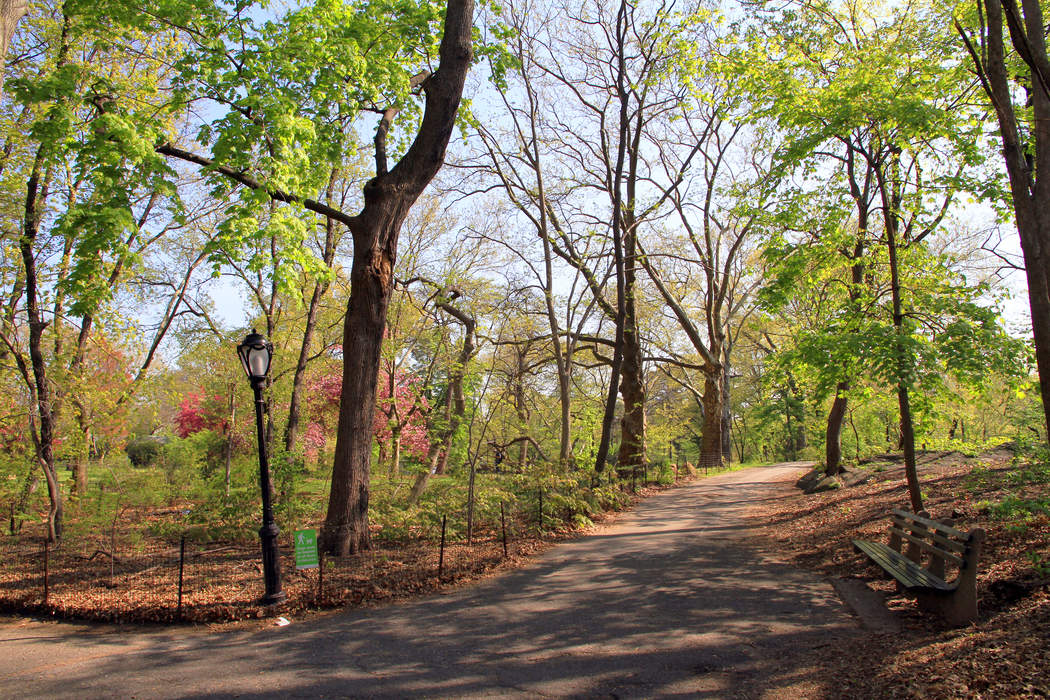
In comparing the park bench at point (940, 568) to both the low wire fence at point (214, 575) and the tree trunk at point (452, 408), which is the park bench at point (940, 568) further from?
the tree trunk at point (452, 408)

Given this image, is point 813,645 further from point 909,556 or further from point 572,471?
point 572,471

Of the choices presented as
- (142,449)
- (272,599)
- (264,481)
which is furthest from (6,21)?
(142,449)

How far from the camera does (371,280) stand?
29.6 feet

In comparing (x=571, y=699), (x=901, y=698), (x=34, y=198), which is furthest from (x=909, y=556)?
(x=34, y=198)

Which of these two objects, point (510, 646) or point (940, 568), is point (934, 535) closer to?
point (940, 568)

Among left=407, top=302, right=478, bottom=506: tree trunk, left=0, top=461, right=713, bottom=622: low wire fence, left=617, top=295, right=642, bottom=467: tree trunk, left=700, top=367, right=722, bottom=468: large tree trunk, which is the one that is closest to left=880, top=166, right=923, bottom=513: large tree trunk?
left=0, top=461, right=713, bottom=622: low wire fence

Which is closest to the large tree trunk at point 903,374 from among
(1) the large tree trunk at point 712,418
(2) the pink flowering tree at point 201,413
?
(1) the large tree trunk at point 712,418

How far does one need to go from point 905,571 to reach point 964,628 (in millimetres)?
1062

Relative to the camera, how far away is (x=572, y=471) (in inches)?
594

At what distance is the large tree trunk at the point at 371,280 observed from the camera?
8875 mm

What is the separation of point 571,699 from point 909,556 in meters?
5.22

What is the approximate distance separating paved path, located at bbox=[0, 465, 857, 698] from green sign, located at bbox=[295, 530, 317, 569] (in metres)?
0.65

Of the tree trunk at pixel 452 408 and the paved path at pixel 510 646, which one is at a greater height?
the tree trunk at pixel 452 408

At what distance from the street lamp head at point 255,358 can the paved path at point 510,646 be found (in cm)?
301
